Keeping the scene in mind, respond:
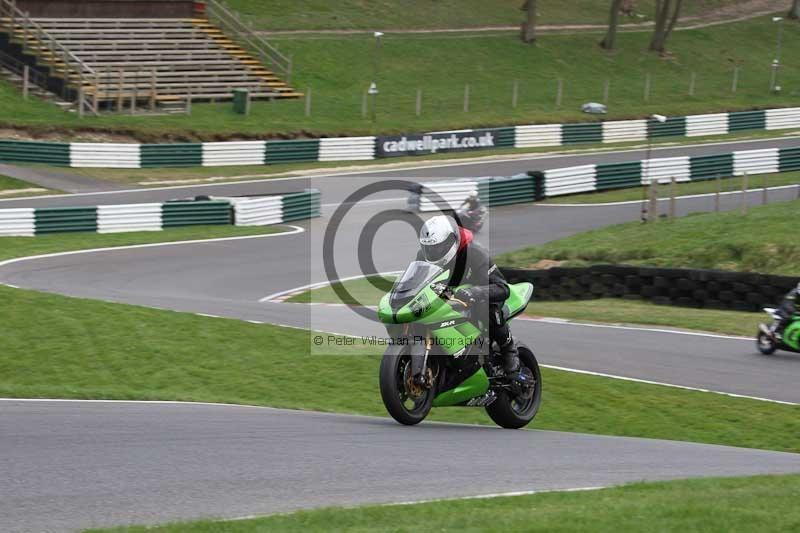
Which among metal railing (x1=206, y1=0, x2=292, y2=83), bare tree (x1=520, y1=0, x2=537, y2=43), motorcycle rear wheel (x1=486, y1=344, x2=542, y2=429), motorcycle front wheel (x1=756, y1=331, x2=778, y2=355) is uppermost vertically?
bare tree (x1=520, y1=0, x2=537, y2=43)

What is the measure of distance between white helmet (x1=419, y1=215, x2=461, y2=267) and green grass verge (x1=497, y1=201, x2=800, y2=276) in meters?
12.5

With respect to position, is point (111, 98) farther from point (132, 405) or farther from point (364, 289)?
point (132, 405)

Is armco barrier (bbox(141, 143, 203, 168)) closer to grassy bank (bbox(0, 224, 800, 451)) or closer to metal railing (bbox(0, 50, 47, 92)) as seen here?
metal railing (bbox(0, 50, 47, 92))

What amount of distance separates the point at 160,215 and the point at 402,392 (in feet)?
65.8

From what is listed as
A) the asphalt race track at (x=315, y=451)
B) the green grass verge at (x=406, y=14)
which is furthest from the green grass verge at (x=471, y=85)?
the asphalt race track at (x=315, y=451)

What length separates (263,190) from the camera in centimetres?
3588

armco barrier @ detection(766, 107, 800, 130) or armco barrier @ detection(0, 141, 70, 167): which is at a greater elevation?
armco barrier @ detection(766, 107, 800, 130)

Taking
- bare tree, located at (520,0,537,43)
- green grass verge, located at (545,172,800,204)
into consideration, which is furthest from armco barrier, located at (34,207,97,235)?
bare tree, located at (520,0,537,43)

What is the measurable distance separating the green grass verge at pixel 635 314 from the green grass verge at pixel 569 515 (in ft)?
36.8

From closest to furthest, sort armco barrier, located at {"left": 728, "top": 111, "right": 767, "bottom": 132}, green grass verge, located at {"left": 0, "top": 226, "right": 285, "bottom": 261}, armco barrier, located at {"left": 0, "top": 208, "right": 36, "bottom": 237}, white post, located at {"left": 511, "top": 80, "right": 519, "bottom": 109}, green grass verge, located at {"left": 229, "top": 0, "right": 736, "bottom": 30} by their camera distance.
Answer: green grass verge, located at {"left": 0, "top": 226, "right": 285, "bottom": 261} → armco barrier, located at {"left": 0, "top": 208, "right": 36, "bottom": 237} → white post, located at {"left": 511, "top": 80, "right": 519, "bottom": 109} → armco barrier, located at {"left": 728, "top": 111, "right": 767, "bottom": 132} → green grass verge, located at {"left": 229, "top": 0, "right": 736, "bottom": 30}

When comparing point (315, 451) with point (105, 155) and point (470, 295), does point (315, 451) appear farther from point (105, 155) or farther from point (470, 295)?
point (105, 155)

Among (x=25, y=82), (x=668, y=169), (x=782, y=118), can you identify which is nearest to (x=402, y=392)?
(x=668, y=169)

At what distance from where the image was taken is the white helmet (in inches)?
397

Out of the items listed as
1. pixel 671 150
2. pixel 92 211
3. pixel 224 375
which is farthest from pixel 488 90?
pixel 224 375
